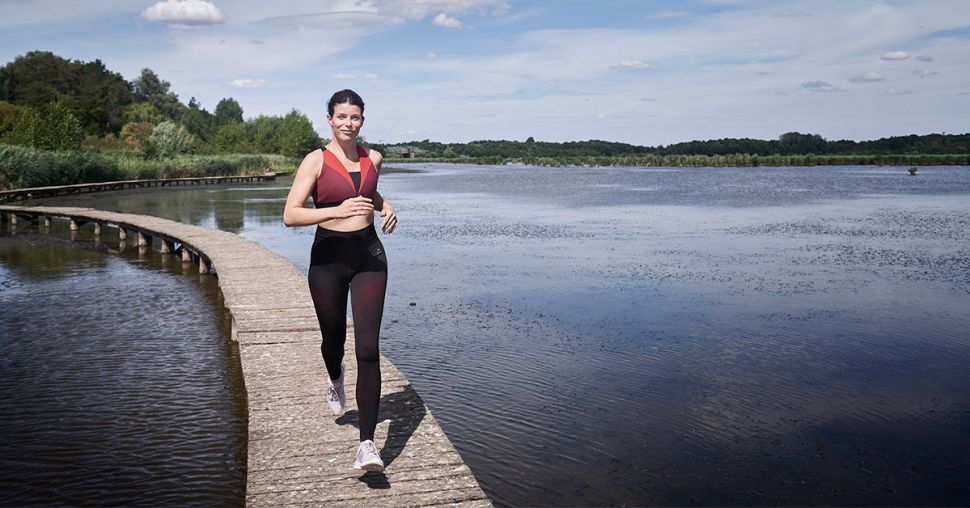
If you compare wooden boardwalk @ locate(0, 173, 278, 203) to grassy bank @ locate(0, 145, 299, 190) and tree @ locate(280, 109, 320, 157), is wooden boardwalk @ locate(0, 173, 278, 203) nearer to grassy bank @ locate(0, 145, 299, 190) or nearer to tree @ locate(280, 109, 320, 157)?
grassy bank @ locate(0, 145, 299, 190)

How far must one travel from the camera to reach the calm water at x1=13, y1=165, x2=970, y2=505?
6.30 m

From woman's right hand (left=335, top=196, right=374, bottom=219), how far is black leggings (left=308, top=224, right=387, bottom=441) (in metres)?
0.14

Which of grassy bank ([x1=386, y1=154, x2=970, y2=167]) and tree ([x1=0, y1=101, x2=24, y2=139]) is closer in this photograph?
tree ([x1=0, y1=101, x2=24, y2=139])

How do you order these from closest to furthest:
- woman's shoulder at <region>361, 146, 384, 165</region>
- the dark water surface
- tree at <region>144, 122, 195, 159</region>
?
woman's shoulder at <region>361, 146, 384, 165</region> → the dark water surface → tree at <region>144, 122, 195, 159</region>

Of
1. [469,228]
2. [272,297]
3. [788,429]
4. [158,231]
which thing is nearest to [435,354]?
[272,297]

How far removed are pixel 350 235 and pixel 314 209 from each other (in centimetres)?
27

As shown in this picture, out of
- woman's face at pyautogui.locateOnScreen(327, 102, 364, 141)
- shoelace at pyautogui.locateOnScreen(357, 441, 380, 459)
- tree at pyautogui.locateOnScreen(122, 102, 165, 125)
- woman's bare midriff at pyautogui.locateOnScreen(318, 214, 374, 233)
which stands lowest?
shoelace at pyautogui.locateOnScreen(357, 441, 380, 459)

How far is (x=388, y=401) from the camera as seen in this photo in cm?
620

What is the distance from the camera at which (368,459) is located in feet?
15.4

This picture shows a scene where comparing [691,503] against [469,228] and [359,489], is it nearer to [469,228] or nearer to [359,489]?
[359,489]

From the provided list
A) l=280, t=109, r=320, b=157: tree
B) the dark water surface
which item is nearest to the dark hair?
the dark water surface

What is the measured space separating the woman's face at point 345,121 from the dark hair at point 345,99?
0.08ft

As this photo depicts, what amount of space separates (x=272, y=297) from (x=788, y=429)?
631 centimetres

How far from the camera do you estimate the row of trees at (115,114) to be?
74125 mm
